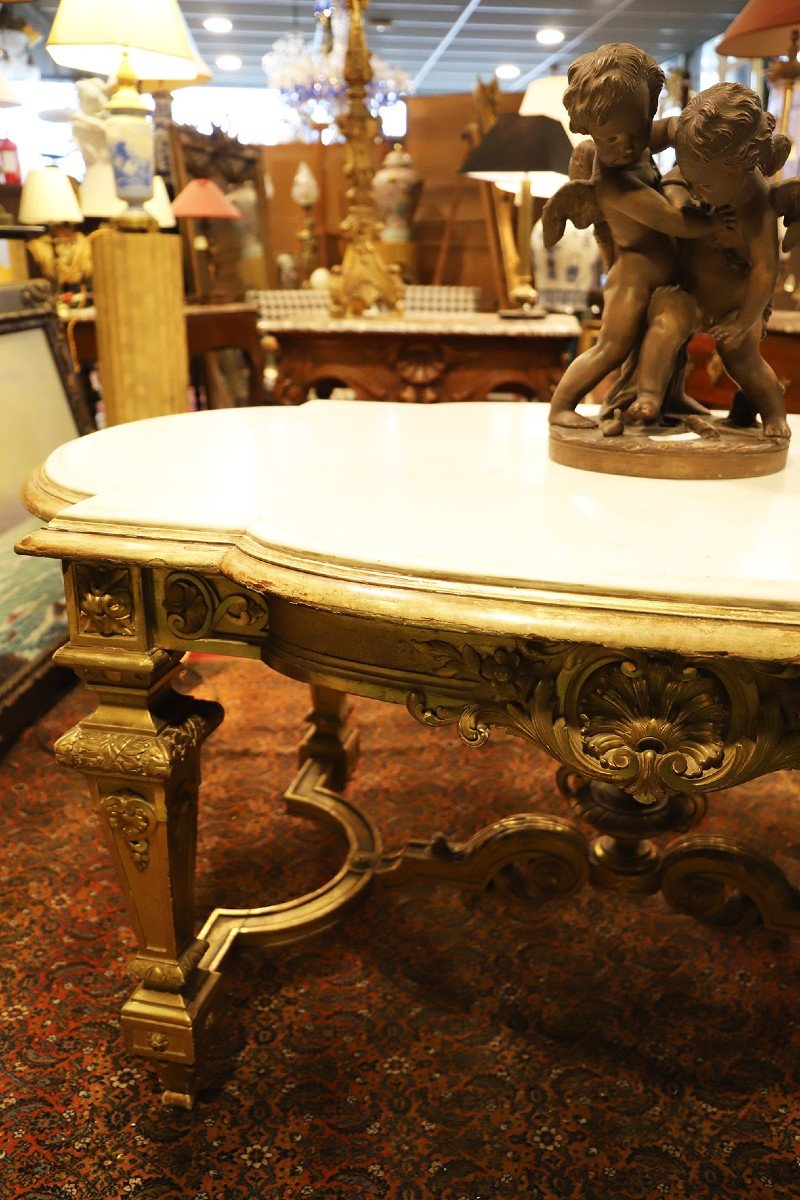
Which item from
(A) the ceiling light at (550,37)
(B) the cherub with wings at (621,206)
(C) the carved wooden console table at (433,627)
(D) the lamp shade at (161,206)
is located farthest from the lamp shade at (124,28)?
(A) the ceiling light at (550,37)

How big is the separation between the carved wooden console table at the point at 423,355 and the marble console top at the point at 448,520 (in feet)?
6.17

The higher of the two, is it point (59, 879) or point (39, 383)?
point (39, 383)

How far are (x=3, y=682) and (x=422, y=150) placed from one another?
4.56m

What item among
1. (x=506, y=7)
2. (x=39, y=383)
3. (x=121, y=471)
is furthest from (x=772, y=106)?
(x=121, y=471)

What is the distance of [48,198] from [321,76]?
187 centimetres

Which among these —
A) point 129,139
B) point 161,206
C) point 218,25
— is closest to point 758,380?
point 129,139

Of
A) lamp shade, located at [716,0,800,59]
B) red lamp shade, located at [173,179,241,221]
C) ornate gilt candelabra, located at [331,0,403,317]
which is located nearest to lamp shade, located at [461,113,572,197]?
ornate gilt candelabra, located at [331,0,403,317]

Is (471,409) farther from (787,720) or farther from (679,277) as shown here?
(787,720)

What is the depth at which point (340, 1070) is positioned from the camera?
1.26 meters

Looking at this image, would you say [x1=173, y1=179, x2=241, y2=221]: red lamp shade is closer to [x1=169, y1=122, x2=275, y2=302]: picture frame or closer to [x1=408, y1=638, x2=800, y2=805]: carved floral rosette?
[x1=169, y1=122, x2=275, y2=302]: picture frame

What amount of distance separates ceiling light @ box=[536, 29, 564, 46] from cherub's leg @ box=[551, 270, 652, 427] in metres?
7.64

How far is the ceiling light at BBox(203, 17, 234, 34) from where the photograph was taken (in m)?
7.29

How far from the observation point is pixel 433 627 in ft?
2.44

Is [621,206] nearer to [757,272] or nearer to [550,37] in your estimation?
[757,272]
